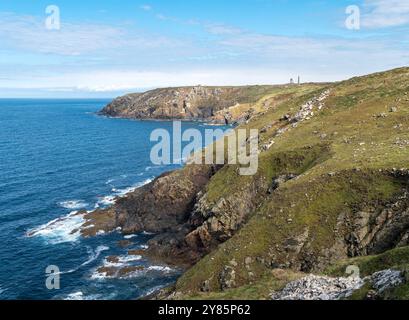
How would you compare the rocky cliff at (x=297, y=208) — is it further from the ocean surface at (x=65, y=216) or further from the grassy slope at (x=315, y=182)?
the ocean surface at (x=65, y=216)

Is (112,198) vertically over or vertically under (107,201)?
over

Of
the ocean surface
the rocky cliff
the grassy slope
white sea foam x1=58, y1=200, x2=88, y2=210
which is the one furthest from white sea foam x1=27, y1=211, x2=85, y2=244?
the grassy slope

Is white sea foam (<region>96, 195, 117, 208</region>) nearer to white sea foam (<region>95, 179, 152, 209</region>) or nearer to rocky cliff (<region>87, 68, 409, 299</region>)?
white sea foam (<region>95, 179, 152, 209</region>)

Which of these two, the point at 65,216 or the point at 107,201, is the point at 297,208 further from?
the point at 107,201

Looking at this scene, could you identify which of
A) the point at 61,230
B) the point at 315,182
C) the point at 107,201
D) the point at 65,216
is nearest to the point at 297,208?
the point at 315,182
